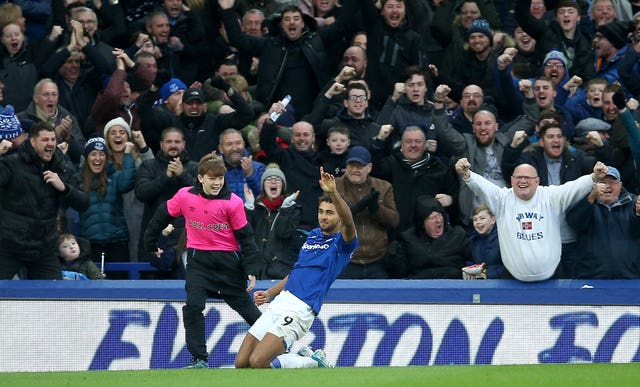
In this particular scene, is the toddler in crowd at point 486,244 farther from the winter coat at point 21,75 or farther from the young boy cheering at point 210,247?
the winter coat at point 21,75

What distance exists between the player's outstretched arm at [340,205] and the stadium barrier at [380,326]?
2249 mm

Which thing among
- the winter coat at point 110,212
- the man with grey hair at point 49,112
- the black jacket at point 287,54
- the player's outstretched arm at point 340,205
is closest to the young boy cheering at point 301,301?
the player's outstretched arm at point 340,205

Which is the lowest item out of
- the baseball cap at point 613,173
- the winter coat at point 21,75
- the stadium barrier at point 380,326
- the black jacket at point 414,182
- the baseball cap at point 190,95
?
the stadium barrier at point 380,326

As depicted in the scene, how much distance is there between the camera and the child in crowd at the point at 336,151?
51.4 feet

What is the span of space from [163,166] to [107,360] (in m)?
2.38

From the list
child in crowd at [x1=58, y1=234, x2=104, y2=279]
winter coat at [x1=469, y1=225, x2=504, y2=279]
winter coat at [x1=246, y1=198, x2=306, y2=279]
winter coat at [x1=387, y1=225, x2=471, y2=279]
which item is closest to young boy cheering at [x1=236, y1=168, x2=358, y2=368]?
winter coat at [x1=246, y1=198, x2=306, y2=279]

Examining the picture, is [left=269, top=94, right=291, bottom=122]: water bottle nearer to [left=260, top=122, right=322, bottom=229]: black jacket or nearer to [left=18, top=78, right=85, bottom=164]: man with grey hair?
[left=260, top=122, right=322, bottom=229]: black jacket

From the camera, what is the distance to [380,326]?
1418 centimetres

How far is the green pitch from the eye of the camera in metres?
10.4

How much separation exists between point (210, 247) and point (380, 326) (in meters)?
2.43

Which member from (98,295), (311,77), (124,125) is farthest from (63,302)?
(311,77)

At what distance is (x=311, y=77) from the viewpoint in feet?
58.1

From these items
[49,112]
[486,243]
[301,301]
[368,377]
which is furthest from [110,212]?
[368,377]

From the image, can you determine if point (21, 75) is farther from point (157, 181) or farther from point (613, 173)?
point (613, 173)
